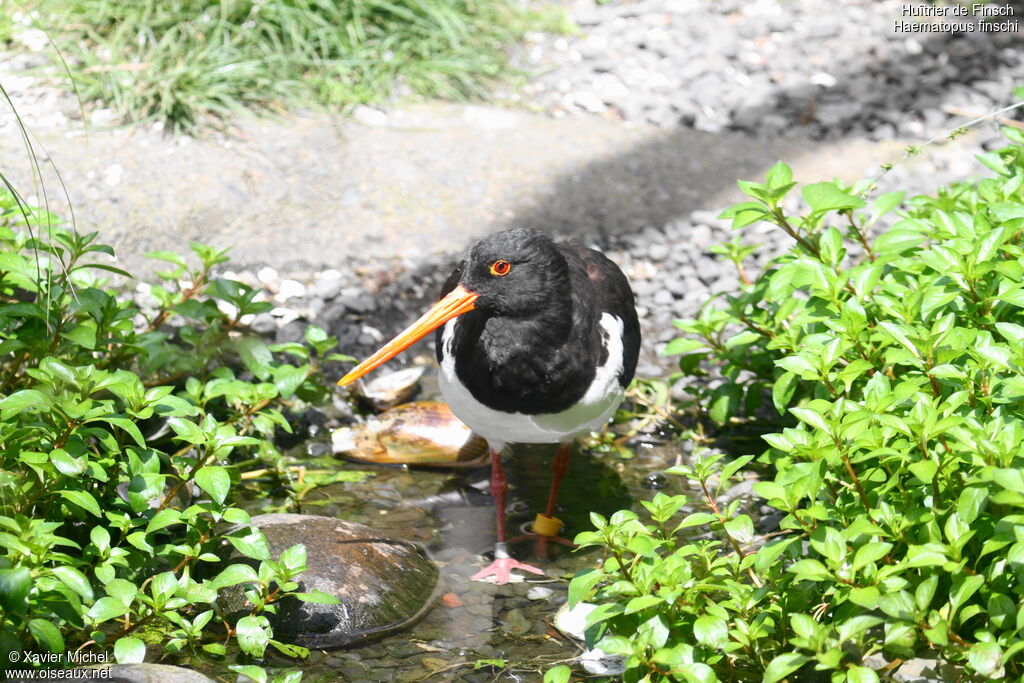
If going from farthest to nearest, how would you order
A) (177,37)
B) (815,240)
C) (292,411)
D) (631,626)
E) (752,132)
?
(752,132) < (177,37) < (292,411) < (815,240) < (631,626)

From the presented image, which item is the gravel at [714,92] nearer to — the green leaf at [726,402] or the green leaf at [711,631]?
the green leaf at [726,402]

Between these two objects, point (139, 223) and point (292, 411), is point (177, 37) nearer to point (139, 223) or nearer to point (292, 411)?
point (139, 223)

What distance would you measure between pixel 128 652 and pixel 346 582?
0.88m

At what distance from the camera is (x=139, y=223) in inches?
219

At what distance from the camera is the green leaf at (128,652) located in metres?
2.75

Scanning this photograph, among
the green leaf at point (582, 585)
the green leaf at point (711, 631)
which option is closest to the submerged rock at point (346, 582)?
the green leaf at point (582, 585)

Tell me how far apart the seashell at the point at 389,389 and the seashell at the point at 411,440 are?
200mm

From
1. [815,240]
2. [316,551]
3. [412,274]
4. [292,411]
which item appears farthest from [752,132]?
[316,551]

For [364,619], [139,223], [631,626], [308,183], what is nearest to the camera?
[631,626]

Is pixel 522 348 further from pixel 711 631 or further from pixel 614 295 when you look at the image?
pixel 711 631

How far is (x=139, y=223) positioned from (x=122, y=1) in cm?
180

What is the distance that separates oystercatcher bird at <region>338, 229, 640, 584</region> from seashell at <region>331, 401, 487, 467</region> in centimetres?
58

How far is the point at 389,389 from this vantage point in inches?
193

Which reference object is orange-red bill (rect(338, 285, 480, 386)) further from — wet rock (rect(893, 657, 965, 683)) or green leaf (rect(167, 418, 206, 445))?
wet rock (rect(893, 657, 965, 683))
